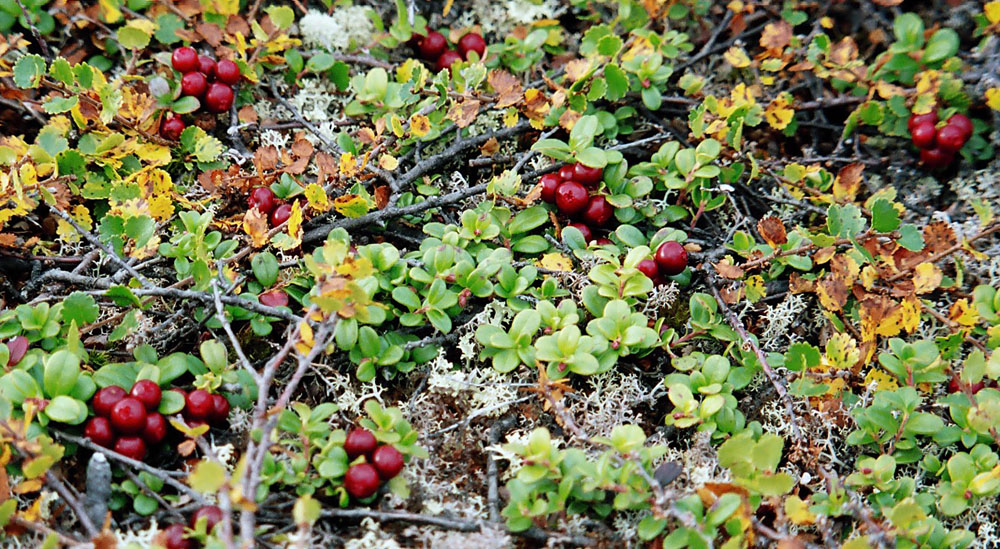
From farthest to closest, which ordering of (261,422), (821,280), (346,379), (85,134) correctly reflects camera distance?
(85,134) < (821,280) < (346,379) < (261,422)

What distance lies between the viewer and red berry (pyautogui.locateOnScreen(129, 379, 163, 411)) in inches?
72.1

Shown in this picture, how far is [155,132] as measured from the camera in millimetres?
2486

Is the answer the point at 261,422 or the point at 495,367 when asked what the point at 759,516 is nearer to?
the point at 495,367

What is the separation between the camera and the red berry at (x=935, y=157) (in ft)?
8.95

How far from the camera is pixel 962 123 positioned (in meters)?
2.69

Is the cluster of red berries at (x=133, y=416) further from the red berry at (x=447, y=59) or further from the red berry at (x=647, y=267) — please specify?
the red berry at (x=447, y=59)

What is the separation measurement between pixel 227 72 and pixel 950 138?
244 centimetres

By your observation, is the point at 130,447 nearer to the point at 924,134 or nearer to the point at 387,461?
the point at 387,461

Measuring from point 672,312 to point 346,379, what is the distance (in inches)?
37.6

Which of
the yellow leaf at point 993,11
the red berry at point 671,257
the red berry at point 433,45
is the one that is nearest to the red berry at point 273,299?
the red berry at point 671,257

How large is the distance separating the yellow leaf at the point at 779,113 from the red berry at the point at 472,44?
1035 mm

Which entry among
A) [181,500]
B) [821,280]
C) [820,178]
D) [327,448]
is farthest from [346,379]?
[820,178]

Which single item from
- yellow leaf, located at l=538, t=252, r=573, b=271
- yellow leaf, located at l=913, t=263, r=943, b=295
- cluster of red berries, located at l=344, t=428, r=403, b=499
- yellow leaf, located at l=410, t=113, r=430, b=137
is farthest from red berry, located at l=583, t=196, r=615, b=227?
cluster of red berries, located at l=344, t=428, r=403, b=499

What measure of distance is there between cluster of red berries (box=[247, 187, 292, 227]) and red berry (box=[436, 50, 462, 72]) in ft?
2.77
